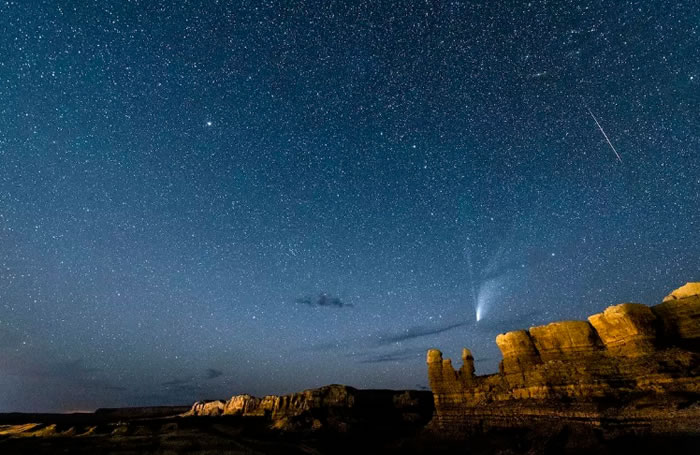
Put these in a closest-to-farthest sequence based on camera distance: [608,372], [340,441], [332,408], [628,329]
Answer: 1. [628,329]
2. [608,372]
3. [340,441]
4. [332,408]

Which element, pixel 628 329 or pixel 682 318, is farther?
pixel 628 329

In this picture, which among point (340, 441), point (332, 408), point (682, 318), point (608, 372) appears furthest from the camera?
point (332, 408)

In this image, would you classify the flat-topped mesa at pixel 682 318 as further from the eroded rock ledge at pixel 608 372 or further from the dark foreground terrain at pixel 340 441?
the dark foreground terrain at pixel 340 441

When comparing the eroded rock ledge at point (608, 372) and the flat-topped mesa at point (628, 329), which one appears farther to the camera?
the flat-topped mesa at point (628, 329)

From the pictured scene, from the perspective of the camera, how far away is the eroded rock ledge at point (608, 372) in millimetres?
21500

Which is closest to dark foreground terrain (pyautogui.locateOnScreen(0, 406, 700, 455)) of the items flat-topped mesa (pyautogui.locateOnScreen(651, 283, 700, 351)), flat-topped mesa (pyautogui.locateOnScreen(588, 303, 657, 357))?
flat-topped mesa (pyautogui.locateOnScreen(588, 303, 657, 357))

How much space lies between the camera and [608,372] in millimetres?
25406

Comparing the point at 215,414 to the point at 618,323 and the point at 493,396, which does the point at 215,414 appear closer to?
the point at 493,396

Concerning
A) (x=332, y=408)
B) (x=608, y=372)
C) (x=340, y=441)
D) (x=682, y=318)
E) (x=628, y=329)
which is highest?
A: (x=682, y=318)

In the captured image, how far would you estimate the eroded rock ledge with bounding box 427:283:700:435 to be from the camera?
70.5 ft

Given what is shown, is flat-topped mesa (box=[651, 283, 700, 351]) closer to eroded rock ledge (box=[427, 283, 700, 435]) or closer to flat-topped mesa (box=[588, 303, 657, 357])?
eroded rock ledge (box=[427, 283, 700, 435])

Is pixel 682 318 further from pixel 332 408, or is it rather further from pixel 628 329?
pixel 332 408

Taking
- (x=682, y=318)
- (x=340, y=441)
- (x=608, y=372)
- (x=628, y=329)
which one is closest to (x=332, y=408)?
(x=340, y=441)

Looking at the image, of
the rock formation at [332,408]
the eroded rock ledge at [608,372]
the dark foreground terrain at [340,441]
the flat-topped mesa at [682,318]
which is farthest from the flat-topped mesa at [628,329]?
the rock formation at [332,408]
